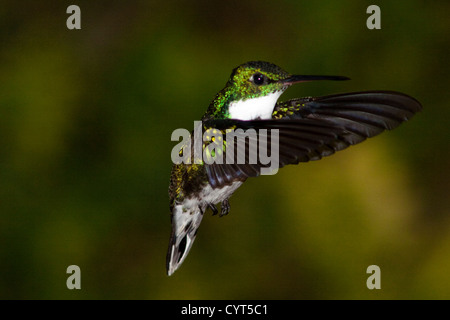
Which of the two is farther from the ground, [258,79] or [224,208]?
[258,79]

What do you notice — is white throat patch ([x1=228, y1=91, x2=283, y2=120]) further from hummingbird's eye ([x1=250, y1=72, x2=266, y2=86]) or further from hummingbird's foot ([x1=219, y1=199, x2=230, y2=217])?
hummingbird's foot ([x1=219, y1=199, x2=230, y2=217])

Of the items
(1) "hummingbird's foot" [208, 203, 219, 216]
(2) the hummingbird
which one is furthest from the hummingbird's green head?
(1) "hummingbird's foot" [208, 203, 219, 216]

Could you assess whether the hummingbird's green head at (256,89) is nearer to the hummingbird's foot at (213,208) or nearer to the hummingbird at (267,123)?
the hummingbird at (267,123)

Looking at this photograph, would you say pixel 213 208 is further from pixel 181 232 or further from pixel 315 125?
pixel 315 125

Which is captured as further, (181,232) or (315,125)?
(181,232)

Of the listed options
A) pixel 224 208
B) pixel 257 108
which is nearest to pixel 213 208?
pixel 224 208

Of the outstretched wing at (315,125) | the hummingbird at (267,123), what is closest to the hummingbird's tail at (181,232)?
the hummingbird at (267,123)

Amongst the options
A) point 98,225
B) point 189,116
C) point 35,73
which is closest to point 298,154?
point 189,116
